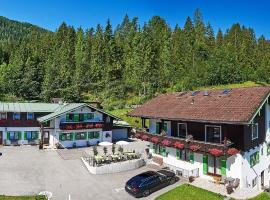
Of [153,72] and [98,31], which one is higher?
[98,31]

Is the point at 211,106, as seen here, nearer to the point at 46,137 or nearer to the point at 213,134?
the point at 213,134

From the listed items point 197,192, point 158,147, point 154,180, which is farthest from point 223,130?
point 158,147

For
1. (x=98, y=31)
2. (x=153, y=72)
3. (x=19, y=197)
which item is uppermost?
(x=98, y=31)

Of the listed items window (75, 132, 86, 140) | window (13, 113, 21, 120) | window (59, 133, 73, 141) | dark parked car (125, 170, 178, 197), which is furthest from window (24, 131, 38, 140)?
dark parked car (125, 170, 178, 197)

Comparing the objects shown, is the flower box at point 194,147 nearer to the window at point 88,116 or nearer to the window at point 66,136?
the window at point 88,116

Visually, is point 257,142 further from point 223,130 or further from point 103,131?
point 103,131

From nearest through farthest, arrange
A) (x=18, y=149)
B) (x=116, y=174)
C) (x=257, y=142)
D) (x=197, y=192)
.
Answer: (x=197, y=192)
(x=257, y=142)
(x=116, y=174)
(x=18, y=149)

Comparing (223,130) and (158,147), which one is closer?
(223,130)
